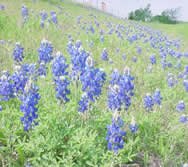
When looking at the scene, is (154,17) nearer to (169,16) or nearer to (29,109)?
(169,16)

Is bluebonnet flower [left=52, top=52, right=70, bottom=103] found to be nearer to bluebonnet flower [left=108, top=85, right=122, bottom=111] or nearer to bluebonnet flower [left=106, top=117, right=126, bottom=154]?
bluebonnet flower [left=108, top=85, right=122, bottom=111]

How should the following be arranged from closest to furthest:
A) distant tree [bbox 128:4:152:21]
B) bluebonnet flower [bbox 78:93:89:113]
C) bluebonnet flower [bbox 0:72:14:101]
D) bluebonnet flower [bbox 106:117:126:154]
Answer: bluebonnet flower [bbox 106:117:126:154] < bluebonnet flower [bbox 78:93:89:113] < bluebonnet flower [bbox 0:72:14:101] < distant tree [bbox 128:4:152:21]

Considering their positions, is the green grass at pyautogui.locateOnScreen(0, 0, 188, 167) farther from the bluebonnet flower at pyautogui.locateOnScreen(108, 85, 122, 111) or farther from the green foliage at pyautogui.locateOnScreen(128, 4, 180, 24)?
the green foliage at pyautogui.locateOnScreen(128, 4, 180, 24)

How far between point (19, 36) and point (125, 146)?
4748 mm

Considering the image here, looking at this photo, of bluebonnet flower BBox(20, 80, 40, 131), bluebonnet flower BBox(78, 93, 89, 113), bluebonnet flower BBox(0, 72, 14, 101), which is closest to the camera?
bluebonnet flower BBox(20, 80, 40, 131)

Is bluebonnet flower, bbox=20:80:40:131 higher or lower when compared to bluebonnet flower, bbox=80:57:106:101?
lower

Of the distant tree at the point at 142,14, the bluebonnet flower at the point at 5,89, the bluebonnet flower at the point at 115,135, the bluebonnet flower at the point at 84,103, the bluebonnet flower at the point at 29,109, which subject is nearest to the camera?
the bluebonnet flower at the point at 115,135

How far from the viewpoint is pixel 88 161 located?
3541 mm

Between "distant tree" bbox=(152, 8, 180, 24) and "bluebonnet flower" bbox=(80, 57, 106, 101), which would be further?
"distant tree" bbox=(152, 8, 180, 24)

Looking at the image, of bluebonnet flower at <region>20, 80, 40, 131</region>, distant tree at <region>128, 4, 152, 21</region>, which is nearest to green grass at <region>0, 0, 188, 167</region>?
bluebonnet flower at <region>20, 80, 40, 131</region>

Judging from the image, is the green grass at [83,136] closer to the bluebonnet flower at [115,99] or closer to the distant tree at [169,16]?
the bluebonnet flower at [115,99]

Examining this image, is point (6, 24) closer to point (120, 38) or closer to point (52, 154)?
point (120, 38)

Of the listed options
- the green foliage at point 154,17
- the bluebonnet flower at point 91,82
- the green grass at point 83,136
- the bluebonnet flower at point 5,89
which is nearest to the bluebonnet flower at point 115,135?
the green grass at point 83,136

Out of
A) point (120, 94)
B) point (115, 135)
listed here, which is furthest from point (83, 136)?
point (120, 94)
